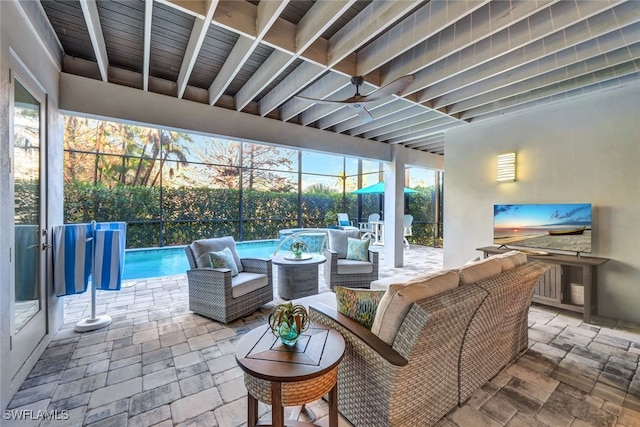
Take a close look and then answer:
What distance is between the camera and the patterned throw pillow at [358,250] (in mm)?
4520

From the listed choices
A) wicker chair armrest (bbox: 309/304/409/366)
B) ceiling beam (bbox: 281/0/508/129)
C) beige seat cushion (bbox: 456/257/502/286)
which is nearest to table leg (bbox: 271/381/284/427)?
wicker chair armrest (bbox: 309/304/409/366)

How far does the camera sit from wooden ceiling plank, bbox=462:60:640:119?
3.04 metres

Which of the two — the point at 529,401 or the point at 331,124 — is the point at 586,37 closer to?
the point at 529,401

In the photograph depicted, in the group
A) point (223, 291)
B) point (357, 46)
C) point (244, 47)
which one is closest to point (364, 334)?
point (223, 291)

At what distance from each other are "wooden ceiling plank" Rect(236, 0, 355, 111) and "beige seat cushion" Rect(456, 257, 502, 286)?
2073 mm

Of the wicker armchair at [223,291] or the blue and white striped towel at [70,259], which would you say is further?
the wicker armchair at [223,291]

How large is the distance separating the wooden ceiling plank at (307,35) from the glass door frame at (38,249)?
6.80ft

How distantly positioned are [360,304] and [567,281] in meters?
3.63

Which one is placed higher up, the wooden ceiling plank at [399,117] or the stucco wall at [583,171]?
the wooden ceiling plank at [399,117]

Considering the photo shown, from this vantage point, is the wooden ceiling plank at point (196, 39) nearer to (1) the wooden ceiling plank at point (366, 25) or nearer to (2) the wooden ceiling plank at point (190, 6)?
(2) the wooden ceiling plank at point (190, 6)

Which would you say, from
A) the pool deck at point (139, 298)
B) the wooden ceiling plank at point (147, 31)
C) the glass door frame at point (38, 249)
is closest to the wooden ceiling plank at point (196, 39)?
the wooden ceiling plank at point (147, 31)

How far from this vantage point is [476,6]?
1995mm

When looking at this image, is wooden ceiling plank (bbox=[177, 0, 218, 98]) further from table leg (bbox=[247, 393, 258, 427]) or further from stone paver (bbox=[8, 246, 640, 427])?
stone paver (bbox=[8, 246, 640, 427])

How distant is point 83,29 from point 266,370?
3.63 metres
